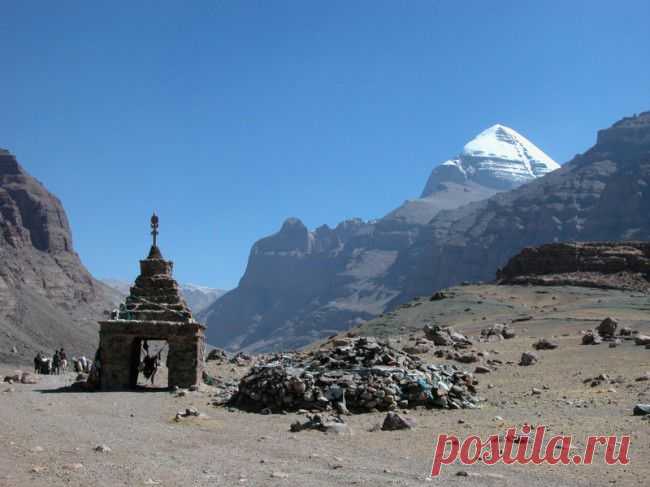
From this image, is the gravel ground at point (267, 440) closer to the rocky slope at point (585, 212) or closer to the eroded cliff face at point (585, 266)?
the eroded cliff face at point (585, 266)

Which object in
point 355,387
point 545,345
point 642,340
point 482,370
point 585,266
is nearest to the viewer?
point 355,387

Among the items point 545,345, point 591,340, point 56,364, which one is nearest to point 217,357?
point 56,364

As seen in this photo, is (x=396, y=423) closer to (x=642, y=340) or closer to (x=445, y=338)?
(x=642, y=340)

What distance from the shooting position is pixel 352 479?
9.91 m

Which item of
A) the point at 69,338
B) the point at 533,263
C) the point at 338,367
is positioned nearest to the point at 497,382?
the point at 338,367

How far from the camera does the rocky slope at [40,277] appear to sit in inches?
3922

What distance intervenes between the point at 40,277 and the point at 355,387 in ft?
447

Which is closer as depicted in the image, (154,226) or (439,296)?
(154,226)

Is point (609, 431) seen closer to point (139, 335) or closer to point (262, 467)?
point (262, 467)

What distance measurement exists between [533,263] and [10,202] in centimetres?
11491

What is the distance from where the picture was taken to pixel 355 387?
1777 cm

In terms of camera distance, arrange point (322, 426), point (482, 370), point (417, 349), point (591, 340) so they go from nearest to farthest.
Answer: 1. point (322, 426)
2. point (482, 370)
3. point (591, 340)
4. point (417, 349)

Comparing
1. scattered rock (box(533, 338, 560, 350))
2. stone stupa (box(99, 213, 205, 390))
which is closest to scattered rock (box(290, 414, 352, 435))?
stone stupa (box(99, 213, 205, 390))

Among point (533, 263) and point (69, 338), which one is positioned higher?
point (533, 263)
